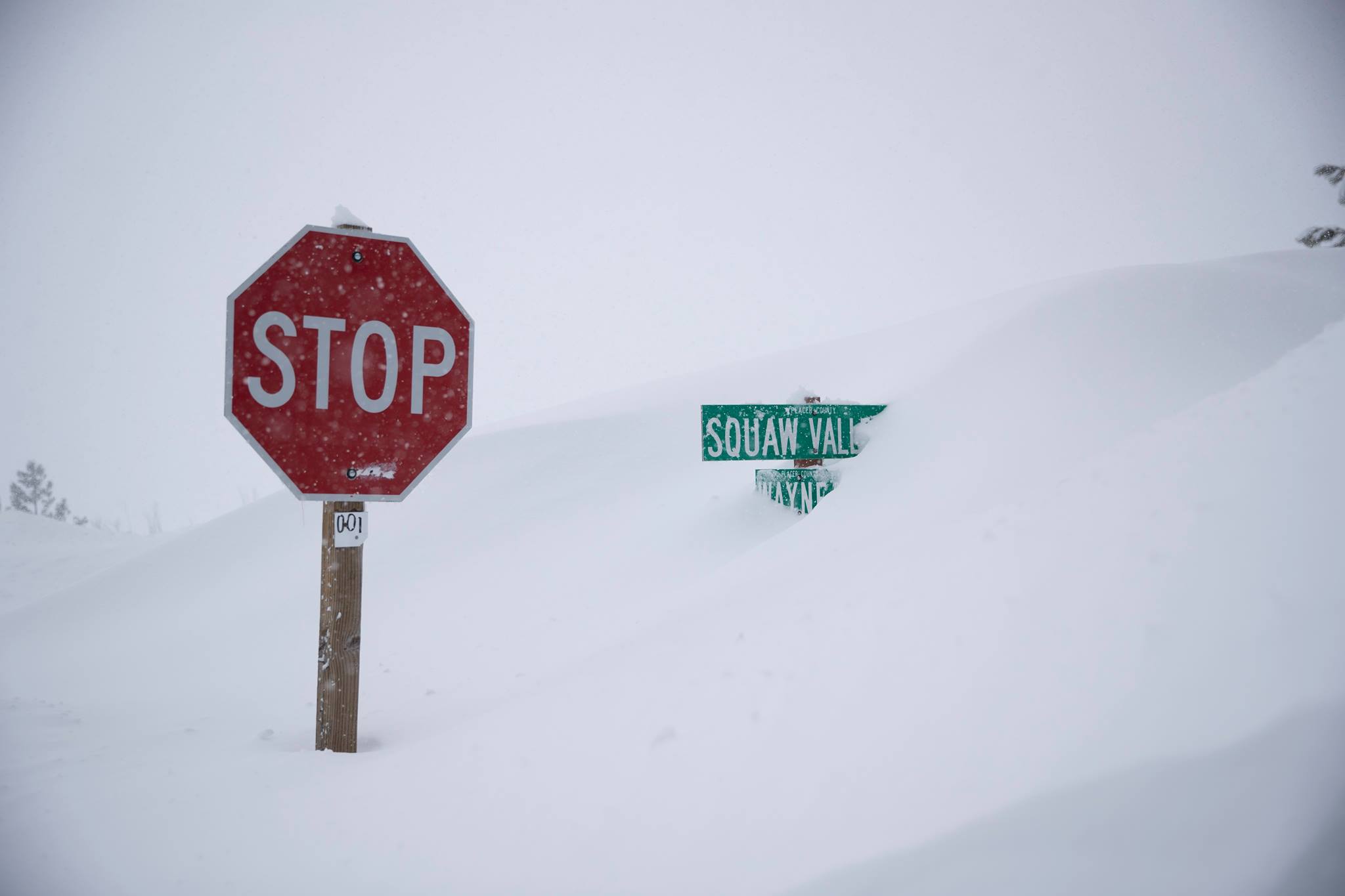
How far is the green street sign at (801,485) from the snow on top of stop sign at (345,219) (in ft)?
14.1

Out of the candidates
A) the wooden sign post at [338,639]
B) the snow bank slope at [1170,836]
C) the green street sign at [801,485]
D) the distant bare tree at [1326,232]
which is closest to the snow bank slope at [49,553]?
the wooden sign post at [338,639]

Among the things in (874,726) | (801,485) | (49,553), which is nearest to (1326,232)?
(801,485)

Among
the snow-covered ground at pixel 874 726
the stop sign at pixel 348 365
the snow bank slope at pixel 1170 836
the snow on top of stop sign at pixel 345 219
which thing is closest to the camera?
the snow bank slope at pixel 1170 836

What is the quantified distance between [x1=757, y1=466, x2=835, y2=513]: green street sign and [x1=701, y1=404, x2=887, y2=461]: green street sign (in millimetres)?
194

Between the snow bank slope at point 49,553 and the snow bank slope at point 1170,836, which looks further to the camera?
the snow bank slope at point 49,553

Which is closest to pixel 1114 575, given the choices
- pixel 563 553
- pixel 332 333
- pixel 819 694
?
pixel 819 694

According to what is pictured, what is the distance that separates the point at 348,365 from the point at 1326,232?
1682cm

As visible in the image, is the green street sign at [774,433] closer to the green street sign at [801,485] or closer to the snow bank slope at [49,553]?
the green street sign at [801,485]

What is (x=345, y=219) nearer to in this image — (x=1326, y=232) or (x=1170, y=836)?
(x=1170, y=836)

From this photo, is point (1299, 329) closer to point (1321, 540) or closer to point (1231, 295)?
point (1231, 295)

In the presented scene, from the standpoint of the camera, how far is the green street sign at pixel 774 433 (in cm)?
608

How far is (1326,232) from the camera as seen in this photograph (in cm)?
1270

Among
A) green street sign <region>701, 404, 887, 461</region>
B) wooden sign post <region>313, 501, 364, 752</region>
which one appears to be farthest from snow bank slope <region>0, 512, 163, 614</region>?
wooden sign post <region>313, 501, 364, 752</region>

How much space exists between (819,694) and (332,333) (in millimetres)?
2395
